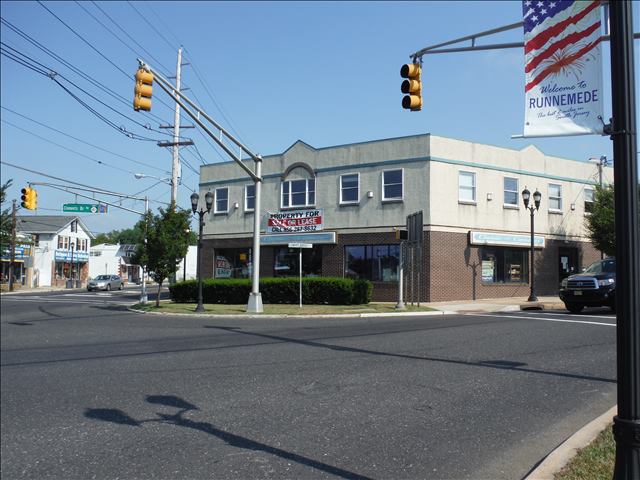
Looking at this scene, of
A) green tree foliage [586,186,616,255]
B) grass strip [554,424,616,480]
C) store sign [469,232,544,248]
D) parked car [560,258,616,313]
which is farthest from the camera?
green tree foliage [586,186,616,255]

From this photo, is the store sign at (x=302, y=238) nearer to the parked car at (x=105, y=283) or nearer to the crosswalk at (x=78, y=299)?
the crosswalk at (x=78, y=299)

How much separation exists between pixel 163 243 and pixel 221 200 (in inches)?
371

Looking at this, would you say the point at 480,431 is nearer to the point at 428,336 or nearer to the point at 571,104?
the point at 571,104

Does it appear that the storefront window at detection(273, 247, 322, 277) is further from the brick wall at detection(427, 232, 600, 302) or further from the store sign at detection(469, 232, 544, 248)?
the store sign at detection(469, 232, 544, 248)

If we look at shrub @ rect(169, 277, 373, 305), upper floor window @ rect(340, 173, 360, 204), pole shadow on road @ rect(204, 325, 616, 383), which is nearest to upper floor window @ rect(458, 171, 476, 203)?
upper floor window @ rect(340, 173, 360, 204)

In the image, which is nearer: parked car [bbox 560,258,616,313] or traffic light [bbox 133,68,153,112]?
traffic light [bbox 133,68,153,112]

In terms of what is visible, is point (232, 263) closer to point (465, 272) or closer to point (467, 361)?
point (465, 272)

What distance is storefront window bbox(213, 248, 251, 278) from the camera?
1323 inches

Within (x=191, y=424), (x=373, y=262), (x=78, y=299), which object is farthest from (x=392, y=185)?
(x=191, y=424)

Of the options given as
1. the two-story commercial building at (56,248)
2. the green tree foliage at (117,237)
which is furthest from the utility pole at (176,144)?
the green tree foliage at (117,237)

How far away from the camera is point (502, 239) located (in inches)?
1131

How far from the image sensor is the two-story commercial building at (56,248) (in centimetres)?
6831

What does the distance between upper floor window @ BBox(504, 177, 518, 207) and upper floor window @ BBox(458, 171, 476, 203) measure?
88.0 inches

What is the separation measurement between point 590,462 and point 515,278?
2675 cm
